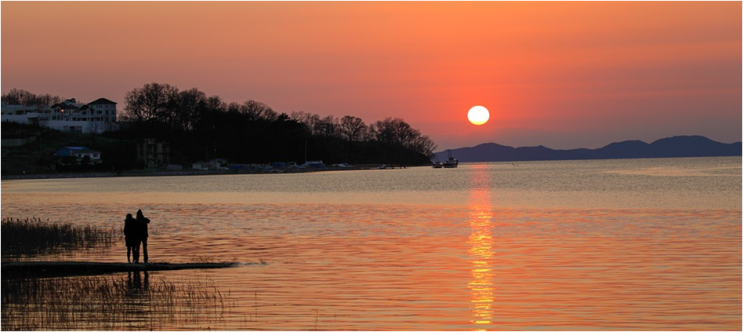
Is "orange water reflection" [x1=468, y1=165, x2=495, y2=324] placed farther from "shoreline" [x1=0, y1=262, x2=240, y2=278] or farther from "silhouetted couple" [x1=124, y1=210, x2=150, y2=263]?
"silhouetted couple" [x1=124, y1=210, x2=150, y2=263]

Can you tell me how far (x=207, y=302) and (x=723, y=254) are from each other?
23.0 metres

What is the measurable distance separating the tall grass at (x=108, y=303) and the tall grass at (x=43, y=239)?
12.0 meters

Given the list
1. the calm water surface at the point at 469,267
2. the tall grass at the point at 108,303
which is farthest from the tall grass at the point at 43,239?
the tall grass at the point at 108,303

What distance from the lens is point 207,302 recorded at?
26.4m

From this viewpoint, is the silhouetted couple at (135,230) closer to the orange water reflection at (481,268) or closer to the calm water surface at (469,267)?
the calm water surface at (469,267)

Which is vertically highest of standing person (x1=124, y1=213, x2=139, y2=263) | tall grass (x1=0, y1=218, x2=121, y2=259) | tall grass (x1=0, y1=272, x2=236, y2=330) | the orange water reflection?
standing person (x1=124, y1=213, x2=139, y2=263)

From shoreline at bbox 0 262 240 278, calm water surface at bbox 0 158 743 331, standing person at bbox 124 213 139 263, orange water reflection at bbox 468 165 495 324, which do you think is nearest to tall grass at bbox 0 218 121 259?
calm water surface at bbox 0 158 743 331

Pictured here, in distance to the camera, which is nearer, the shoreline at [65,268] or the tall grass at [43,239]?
the shoreline at [65,268]

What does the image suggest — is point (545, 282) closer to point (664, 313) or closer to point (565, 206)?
point (664, 313)

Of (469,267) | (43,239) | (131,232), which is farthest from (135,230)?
(43,239)

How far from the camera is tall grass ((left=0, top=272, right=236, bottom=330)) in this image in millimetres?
23469

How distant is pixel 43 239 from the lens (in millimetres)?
45438

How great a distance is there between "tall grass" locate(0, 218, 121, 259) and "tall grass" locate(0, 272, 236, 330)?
39.5 feet

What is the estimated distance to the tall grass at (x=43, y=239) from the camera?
42250 millimetres
